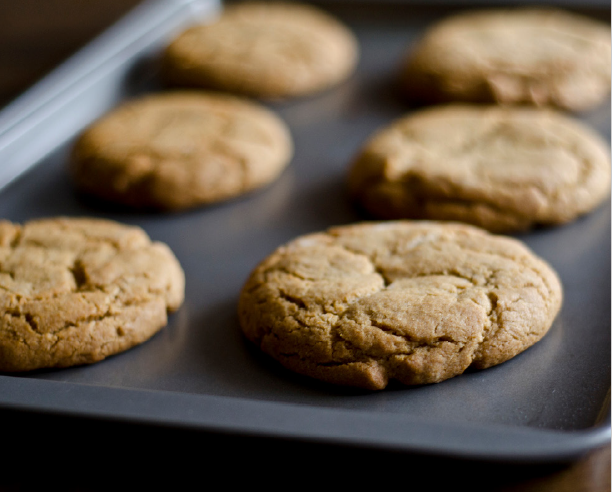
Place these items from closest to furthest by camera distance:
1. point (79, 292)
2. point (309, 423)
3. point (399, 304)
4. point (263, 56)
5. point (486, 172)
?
1. point (309, 423)
2. point (399, 304)
3. point (79, 292)
4. point (486, 172)
5. point (263, 56)

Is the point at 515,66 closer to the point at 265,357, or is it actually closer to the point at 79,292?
the point at 265,357

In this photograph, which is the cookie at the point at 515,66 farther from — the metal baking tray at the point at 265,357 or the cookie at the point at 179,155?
the cookie at the point at 179,155

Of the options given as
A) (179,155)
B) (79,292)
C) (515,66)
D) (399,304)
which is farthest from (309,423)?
(515,66)

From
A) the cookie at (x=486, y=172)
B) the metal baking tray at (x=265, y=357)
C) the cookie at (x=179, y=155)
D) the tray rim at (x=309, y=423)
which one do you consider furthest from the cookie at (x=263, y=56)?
the tray rim at (x=309, y=423)

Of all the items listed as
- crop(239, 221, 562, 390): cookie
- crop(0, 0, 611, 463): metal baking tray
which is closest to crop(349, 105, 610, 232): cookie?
crop(0, 0, 611, 463): metal baking tray

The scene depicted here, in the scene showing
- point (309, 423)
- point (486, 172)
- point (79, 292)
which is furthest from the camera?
point (486, 172)

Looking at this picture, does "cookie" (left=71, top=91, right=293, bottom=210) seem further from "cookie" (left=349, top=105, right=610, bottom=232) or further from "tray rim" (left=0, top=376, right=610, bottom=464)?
"tray rim" (left=0, top=376, right=610, bottom=464)
